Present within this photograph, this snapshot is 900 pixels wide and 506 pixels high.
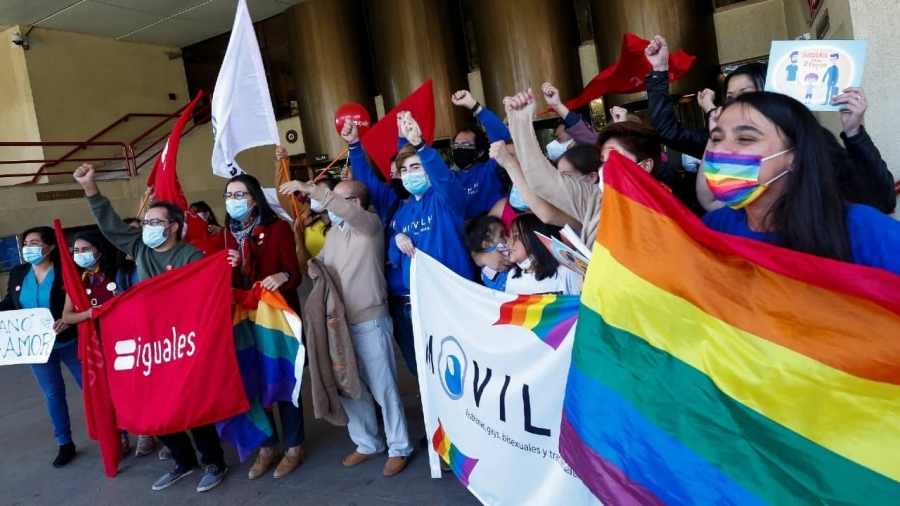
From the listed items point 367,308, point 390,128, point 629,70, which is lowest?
point 367,308

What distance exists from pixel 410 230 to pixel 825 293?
7.23 ft

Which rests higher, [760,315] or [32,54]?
[32,54]

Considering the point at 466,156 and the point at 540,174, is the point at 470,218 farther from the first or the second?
the point at 540,174

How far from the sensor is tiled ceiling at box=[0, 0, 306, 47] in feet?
34.6

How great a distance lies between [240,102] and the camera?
3.78 meters

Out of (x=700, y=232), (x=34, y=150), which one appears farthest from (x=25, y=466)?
(x=34, y=150)

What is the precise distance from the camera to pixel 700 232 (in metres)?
1.46

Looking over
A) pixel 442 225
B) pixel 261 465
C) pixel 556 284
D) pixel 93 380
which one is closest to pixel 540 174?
pixel 556 284

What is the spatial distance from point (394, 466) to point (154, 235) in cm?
187

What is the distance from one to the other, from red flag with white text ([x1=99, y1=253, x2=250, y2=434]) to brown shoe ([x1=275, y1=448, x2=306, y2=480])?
44 centimetres

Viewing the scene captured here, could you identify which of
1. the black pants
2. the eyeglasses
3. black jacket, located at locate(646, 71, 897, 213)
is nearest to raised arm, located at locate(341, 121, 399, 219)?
the eyeglasses

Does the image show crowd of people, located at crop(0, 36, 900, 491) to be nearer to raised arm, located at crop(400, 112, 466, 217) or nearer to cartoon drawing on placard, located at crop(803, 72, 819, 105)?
raised arm, located at crop(400, 112, 466, 217)

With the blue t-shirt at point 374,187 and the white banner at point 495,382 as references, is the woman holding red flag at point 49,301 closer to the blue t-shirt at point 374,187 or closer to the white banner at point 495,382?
the blue t-shirt at point 374,187

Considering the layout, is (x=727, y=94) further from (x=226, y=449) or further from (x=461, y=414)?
(x=226, y=449)
